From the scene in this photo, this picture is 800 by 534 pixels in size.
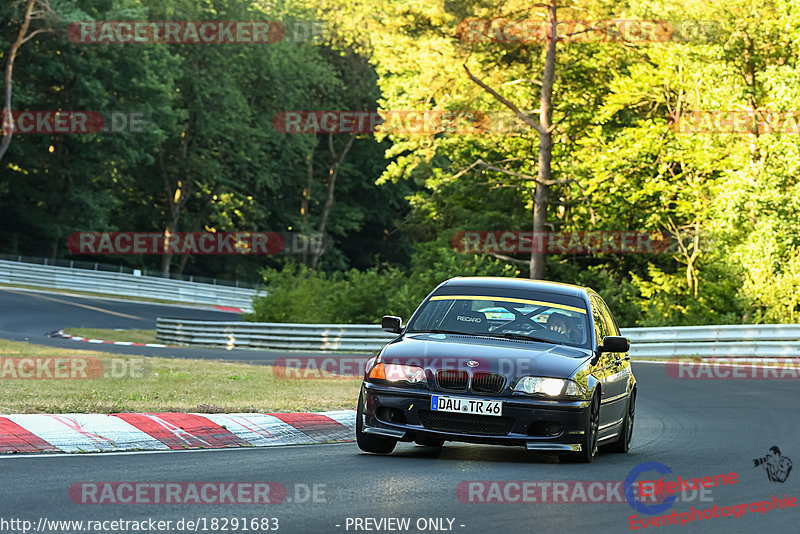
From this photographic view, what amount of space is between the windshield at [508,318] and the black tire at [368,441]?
1.10m

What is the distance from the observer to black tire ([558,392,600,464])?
990cm

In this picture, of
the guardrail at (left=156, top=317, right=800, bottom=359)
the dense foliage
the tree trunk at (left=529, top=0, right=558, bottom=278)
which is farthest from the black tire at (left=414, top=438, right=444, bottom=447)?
the tree trunk at (left=529, top=0, right=558, bottom=278)

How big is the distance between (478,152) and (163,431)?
3450 centimetres

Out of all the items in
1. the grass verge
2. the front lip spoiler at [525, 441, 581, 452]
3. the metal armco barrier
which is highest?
the front lip spoiler at [525, 441, 581, 452]

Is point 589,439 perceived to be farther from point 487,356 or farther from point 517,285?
point 517,285

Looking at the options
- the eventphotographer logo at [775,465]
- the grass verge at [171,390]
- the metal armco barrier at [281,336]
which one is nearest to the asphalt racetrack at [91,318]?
the metal armco barrier at [281,336]

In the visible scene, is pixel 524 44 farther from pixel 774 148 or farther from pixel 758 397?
pixel 758 397

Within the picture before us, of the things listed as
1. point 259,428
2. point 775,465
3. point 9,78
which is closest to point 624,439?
point 775,465

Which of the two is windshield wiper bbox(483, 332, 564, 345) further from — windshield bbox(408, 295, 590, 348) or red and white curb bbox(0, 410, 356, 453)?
red and white curb bbox(0, 410, 356, 453)

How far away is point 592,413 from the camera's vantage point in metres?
10.0

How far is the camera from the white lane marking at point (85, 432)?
9.95 m

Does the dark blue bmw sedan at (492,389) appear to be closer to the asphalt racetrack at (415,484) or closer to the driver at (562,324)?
the driver at (562,324)

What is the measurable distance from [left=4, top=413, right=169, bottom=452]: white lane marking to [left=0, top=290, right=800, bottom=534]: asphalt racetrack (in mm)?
428

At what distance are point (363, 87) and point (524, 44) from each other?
35.6 m
